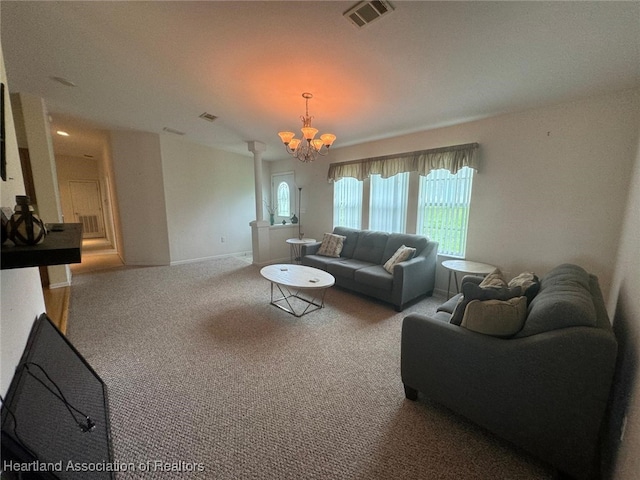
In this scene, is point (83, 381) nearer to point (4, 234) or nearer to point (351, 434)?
point (4, 234)

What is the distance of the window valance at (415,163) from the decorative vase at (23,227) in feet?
12.3

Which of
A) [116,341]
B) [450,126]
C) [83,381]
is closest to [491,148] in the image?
[450,126]

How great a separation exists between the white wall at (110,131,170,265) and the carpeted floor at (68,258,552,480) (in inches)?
83.8

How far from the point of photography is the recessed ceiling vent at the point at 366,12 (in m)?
1.64

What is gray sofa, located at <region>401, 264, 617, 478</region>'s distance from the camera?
1.05m

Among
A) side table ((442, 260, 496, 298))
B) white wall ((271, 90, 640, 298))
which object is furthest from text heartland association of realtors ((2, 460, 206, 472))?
white wall ((271, 90, 640, 298))

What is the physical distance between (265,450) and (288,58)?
A: 120 inches

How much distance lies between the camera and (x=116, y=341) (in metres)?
2.34

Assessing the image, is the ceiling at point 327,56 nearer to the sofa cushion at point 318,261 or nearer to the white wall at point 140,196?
the white wall at point 140,196

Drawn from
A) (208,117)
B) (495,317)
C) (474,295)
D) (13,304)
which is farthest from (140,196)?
(495,317)

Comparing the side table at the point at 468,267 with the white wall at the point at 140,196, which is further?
the white wall at the point at 140,196

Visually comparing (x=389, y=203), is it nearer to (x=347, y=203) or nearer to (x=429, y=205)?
(x=429, y=205)

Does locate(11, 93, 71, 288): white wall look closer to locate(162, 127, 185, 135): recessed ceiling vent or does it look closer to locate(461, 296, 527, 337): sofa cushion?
locate(162, 127, 185, 135): recessed ceiling vent

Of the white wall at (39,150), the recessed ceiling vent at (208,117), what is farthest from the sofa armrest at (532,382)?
the white wall at (39,150)
